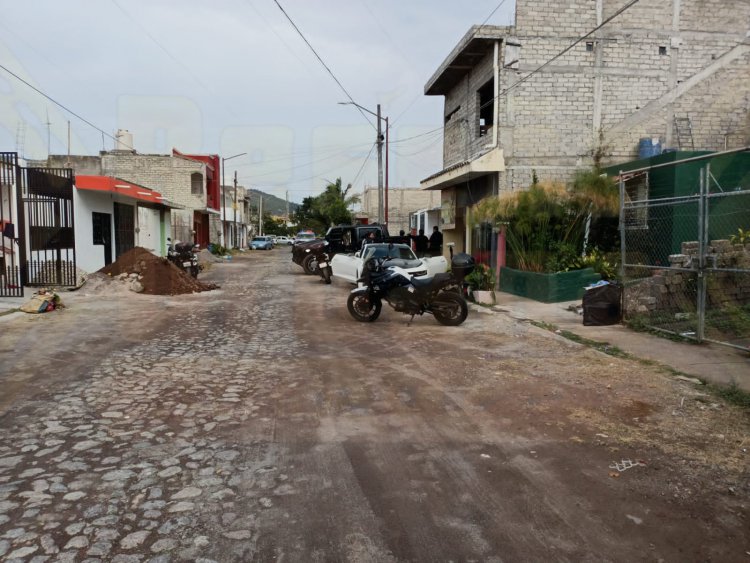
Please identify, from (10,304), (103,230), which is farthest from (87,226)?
(10,304)

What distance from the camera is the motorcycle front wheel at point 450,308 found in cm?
1079

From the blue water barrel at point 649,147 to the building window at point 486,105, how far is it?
178 inches

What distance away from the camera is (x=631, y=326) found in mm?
10016

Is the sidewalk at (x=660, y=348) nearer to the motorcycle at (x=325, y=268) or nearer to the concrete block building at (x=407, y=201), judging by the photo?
the motorcycle at (x=325, y=268)

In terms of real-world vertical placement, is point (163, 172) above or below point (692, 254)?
above

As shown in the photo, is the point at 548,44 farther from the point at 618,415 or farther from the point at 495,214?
the point at 618,415

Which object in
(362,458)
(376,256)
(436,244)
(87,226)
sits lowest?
(362,458)

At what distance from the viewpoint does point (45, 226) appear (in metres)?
15.8

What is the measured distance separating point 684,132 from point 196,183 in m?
35.0

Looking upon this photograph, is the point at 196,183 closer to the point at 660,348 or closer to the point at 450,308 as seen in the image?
the point at 450,308

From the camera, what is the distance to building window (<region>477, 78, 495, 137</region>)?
1901cm

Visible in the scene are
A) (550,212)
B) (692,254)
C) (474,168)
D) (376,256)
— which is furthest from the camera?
(474,168)

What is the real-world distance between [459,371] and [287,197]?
338 ft

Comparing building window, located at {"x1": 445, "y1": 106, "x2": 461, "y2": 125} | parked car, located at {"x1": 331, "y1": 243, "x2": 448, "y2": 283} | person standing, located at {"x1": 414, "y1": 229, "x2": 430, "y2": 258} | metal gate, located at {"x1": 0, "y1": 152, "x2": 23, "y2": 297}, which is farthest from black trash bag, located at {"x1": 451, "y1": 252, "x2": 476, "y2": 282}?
person standing, located at {"x1": 414, "y1": 229, "x2": 430, "y2": 258}
